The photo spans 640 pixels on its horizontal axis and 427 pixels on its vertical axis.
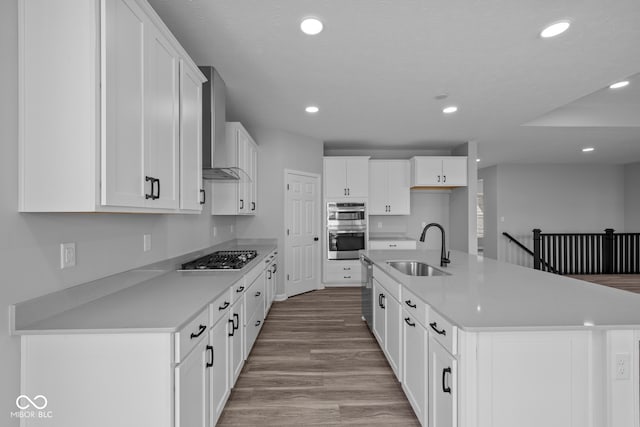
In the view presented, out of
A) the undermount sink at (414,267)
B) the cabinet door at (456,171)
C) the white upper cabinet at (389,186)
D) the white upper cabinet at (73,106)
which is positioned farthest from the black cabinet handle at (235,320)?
the cabinet door at (456,171)

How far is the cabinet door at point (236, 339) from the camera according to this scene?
6.82ft

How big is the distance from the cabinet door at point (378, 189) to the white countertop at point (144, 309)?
13.6 ft

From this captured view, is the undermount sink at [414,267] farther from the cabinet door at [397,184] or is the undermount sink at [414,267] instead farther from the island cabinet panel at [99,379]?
the cabinet door at [397,184]

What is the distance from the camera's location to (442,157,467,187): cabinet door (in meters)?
5.61

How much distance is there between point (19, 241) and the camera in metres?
1.24

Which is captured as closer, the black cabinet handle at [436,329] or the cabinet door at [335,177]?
the black cabinet handle at [436,329]

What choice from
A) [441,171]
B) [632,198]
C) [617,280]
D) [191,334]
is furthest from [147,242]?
[632,198]

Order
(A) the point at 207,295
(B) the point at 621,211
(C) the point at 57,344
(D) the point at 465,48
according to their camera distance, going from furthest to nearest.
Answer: (B) the point at 621,211 < (D) the point at 465,48 < (A) the point at 207,295 < (C) the point at 57,344

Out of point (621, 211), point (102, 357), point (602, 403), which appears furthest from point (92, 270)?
point (621, 211)

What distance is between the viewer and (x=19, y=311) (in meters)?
1.22

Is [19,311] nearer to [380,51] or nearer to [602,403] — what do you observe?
[602,403]

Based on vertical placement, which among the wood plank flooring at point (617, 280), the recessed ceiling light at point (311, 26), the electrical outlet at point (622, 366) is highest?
the recessed ceiling light at point (311, 26)

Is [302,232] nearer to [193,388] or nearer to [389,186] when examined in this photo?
[389,186]

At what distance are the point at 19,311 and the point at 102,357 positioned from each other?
37 cm
